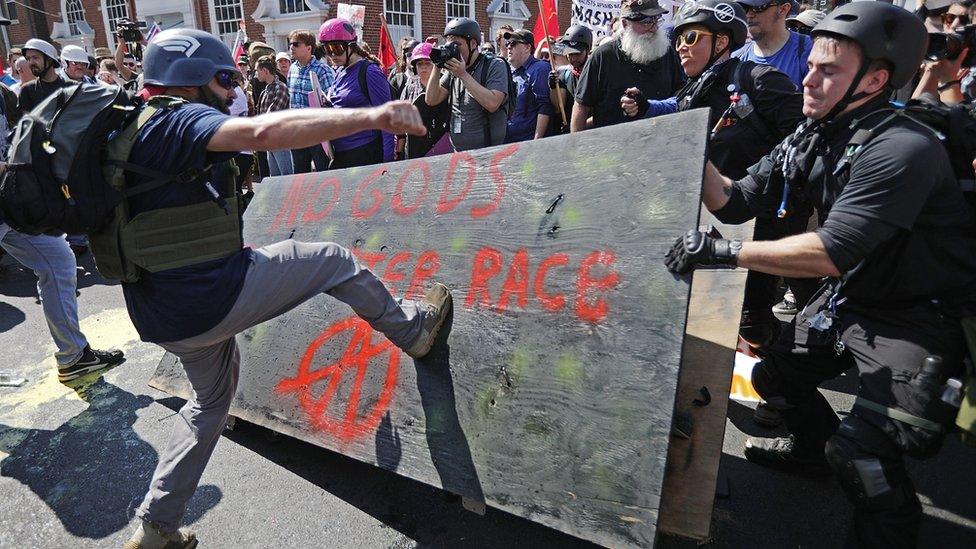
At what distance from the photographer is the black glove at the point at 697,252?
6.23ft

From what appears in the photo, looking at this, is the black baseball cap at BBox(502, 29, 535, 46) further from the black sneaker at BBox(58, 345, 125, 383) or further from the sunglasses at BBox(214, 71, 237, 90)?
the black sneaker at BBox(58, 345, 125, 383)

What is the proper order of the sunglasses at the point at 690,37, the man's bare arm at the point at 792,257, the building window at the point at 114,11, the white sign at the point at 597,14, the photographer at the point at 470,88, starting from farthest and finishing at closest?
the building window at the point at 114,11
the white sign at the point at 597,14
the photographer at the point at 470,88
the sunglasses at the point at 690,37
the man's bare arm at the point at 792,257

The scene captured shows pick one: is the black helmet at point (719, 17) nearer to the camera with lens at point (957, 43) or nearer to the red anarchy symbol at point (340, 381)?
the camera with lens at point (957, 43)

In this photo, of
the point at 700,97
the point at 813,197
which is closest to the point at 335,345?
the point at 813,197

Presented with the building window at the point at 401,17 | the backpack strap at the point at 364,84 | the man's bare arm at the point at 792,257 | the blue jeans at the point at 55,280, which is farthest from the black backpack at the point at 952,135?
the building window at the point at 401,17

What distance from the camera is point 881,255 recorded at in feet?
6.63

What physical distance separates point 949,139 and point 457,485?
7.15ft

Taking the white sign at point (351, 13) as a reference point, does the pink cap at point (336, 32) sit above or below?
below

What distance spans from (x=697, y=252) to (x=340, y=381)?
5.60 ft

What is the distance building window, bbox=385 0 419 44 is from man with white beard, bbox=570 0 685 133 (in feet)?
61.0

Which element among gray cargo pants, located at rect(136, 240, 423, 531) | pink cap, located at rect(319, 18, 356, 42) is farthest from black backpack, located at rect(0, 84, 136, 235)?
pink cap, located at rect(319, 18, 356, 42)

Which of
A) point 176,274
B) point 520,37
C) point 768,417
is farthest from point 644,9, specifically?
point 176,274

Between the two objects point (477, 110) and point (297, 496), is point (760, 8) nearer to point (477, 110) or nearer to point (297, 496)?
point (477, 110)

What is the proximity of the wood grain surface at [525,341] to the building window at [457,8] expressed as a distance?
70.2 ft
